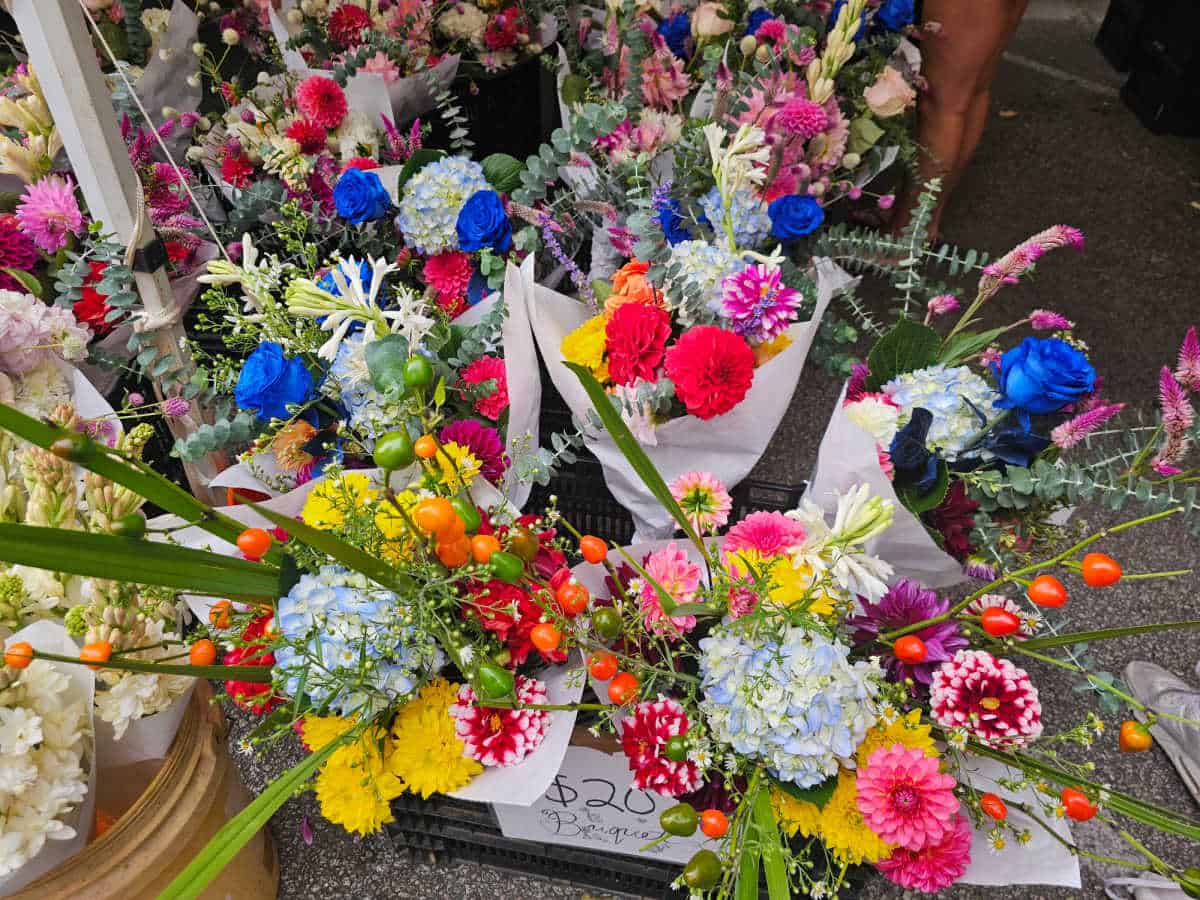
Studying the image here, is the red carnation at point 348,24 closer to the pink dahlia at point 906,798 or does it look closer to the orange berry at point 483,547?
the orange berry at point 483,547

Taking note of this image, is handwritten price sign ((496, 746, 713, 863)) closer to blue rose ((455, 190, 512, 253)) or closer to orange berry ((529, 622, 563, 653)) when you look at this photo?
orange berry ((529, 622, 563, 653))

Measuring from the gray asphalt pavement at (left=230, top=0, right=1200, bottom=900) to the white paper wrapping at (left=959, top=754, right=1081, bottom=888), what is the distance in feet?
1.70

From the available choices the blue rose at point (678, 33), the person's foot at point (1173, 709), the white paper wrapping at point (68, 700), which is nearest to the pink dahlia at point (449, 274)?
the white paper wrapping at point (68, 700)

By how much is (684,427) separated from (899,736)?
410 millimetres

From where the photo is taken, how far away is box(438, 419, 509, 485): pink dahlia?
0.96 meters

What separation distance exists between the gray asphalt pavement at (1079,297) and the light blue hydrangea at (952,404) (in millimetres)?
760

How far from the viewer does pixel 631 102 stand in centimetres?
133

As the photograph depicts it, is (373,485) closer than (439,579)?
No

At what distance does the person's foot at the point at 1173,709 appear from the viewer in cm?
142

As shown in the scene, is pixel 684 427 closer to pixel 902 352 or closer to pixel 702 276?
pixel 702 276

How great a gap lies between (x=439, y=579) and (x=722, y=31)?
4.34ft

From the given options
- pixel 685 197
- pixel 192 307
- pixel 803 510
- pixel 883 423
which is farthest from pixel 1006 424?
pixel 192 307

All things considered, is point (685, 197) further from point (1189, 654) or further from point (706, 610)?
point (1189, 654)

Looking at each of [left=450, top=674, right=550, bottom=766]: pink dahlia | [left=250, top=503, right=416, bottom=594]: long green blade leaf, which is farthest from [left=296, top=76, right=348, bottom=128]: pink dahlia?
[left=450, top=674, right=550, bottom=766]: pink dahlia
